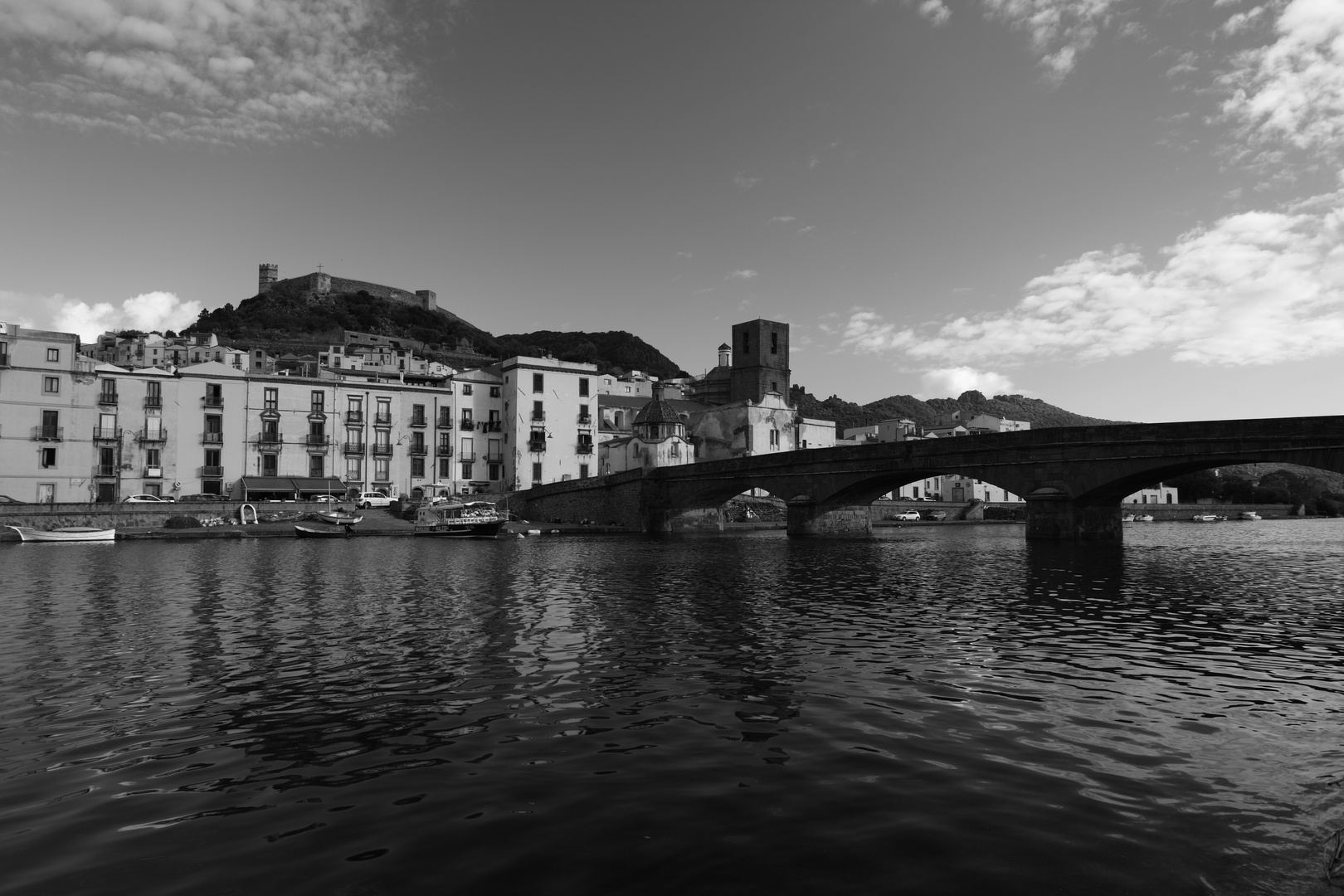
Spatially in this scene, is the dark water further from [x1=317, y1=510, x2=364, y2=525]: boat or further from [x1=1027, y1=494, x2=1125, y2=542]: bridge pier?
[x1=317, y1=510, x2=364, y2=525]: boat

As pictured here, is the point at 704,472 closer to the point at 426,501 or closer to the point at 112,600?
the point at 426,501

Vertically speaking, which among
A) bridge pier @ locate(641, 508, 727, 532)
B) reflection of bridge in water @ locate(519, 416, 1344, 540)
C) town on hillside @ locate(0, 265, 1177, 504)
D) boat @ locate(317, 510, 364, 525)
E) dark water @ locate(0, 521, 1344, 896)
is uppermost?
town on hillside @ locate(0, 265, 1177, 504)

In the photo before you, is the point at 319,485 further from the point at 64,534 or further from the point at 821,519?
the point at 821,519

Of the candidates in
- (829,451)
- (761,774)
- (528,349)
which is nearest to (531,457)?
(829,451)

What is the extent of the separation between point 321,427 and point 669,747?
240 ft

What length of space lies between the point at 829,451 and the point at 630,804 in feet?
169

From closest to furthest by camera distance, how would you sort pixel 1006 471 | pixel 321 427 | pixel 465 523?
pixel 1006 471 → pixel 465 523 → pixel 321 427

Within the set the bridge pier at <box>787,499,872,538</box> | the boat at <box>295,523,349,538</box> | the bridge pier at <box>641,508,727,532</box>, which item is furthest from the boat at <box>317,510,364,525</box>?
the bridge pier at <box>787,499,872,538</box>

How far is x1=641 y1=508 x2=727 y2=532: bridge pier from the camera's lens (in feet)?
234

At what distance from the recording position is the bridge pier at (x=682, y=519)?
71.3 meters

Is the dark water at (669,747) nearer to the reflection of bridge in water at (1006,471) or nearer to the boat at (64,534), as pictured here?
the reflection of bridge in water at (1006,471)

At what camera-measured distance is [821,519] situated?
205 feet

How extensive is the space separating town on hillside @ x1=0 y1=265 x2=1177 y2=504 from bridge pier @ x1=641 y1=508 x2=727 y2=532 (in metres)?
6.43

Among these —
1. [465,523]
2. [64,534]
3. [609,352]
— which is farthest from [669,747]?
[609,352]
